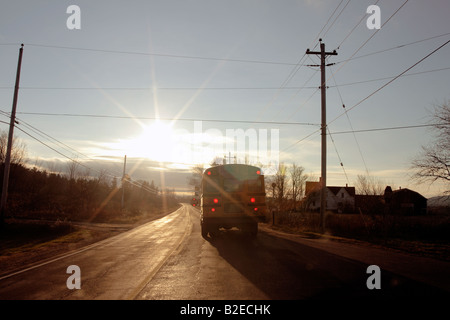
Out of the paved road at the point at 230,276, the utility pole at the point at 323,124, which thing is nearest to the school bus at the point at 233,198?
the paved road at the point at 230,276

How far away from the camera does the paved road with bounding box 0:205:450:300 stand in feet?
21.3

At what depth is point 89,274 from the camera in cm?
854

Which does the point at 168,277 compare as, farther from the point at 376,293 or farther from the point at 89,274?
the point at 376,293

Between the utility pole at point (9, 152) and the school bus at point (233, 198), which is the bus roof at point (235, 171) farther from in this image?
the utility pole at point (9, 152)

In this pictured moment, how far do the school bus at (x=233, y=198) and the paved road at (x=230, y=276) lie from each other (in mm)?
4091

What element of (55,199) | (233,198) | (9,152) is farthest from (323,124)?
(55,199)

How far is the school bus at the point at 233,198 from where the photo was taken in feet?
52.9

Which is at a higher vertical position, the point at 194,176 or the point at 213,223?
the point at 194,176

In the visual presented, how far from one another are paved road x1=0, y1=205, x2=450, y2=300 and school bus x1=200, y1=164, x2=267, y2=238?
409 centimetres

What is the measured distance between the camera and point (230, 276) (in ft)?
26.5

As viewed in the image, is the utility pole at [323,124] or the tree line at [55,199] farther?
the tree line at [55,199]

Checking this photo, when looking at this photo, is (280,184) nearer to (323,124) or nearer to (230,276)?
(323,124)
